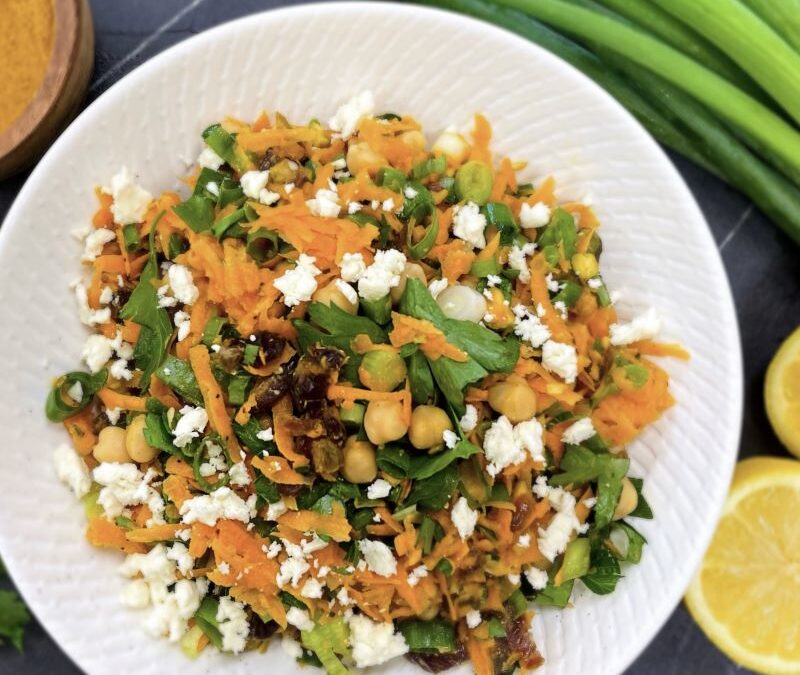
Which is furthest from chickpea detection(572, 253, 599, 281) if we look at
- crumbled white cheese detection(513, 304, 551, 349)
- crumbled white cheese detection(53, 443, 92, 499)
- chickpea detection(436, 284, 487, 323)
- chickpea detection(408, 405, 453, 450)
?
crumbled white cheese detection(53, 443, 92, 499)

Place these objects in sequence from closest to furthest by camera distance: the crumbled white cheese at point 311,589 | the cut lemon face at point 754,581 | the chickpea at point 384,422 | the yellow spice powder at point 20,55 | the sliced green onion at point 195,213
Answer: the chickpea at point 384,422 → the crumbled white cheese at point 311,589 → the sliced green onion at point 195,213 → the yellow spice powder at point 20,55 → the cut lemon face at point 754,581

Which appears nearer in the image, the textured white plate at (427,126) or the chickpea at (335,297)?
the chickpea at (335,297)

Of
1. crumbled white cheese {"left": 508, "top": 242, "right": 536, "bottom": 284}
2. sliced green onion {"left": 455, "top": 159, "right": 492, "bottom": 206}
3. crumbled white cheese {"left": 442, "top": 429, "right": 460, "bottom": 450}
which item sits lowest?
crumbled white cheese {"left": 442, "top": 429, "right": 460, "bottom": 450}

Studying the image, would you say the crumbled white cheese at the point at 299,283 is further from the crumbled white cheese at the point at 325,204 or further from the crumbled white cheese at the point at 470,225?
the crumbled white cheese at the point at 470,225

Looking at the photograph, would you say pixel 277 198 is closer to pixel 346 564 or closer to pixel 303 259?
pixel 303 259

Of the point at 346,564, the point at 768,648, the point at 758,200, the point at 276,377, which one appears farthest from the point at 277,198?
the point at 768,648

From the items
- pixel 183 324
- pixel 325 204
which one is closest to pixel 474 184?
pixel 325 204

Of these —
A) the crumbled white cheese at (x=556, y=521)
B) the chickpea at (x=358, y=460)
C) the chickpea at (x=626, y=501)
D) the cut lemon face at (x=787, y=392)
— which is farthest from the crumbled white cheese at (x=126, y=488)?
the cut lemon face at (x=787, y=392)

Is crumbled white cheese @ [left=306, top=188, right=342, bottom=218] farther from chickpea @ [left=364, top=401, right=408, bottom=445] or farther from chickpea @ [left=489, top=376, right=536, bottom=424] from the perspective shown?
chickpea @ [left=489, top=376, right=536, bottom=424]
